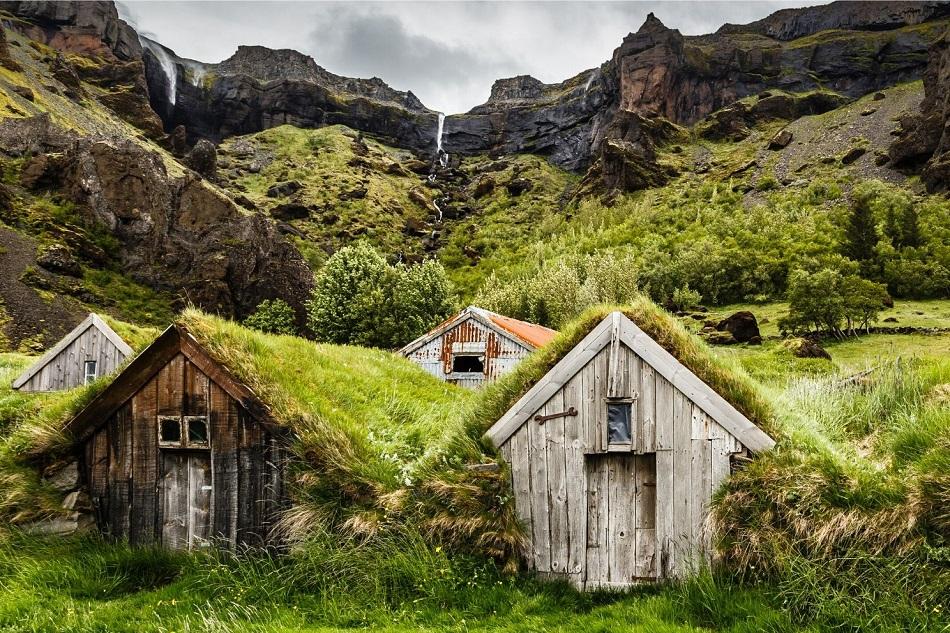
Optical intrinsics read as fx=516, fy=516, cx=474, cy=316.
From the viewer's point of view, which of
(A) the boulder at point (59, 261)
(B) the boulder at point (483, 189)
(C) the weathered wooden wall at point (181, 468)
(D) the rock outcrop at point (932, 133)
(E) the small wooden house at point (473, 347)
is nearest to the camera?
(C) the weathered wooden wall at point (181, 468)

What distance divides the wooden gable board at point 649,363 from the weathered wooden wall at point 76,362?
56.0 feet

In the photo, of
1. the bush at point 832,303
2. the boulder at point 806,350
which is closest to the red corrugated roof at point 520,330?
the boulder at point 806,350

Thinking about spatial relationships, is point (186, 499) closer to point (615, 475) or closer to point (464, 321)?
point (615, 475)

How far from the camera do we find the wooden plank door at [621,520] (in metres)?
6.70

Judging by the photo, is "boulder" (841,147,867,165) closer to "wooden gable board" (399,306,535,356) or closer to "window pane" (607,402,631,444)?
"wooden gable board" (399,306,535,356)

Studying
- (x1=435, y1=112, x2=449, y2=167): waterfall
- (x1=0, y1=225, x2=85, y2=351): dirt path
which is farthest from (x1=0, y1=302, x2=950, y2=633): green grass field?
(x1=435, y1=112, x2=449, y2=167): waterfall

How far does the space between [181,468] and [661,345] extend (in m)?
7.16

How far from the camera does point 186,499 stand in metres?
7.52

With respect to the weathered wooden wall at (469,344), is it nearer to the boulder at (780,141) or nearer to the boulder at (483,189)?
the boulder at (780,141)

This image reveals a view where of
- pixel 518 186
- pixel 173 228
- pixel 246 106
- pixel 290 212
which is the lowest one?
pixel 173 228

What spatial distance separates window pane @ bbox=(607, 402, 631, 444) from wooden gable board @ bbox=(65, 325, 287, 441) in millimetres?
4805

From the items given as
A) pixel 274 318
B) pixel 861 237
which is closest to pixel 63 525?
pixel 274 318

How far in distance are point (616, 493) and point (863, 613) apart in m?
2.70

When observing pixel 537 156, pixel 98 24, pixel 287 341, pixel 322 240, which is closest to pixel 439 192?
pixel 537 156
